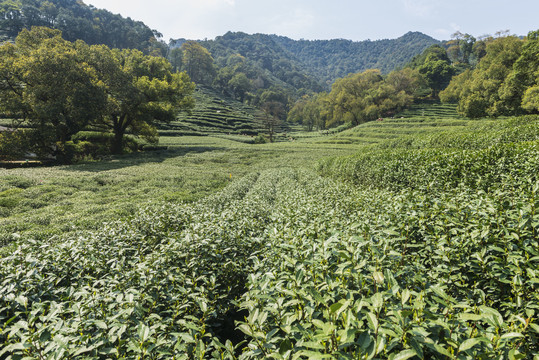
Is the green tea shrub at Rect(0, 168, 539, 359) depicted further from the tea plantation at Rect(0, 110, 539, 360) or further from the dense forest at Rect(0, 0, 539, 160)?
the dense forest at Rect(0, 0, 539, 160)

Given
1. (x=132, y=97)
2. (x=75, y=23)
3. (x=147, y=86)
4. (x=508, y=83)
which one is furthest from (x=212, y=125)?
(x=75, y=23)

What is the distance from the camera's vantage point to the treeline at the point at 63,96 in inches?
883

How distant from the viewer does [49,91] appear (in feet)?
74.3

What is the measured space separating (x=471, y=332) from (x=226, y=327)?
3.37 meters

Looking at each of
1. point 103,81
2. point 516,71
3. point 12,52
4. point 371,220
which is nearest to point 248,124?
point 103,81

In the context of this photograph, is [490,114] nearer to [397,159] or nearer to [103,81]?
[397,159]

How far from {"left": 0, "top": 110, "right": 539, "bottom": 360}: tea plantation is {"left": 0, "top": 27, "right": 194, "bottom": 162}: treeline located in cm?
1713

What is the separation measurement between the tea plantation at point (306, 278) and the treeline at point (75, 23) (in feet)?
441

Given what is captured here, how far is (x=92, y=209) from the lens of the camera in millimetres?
10523

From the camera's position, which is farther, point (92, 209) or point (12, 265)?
point (92, 209)

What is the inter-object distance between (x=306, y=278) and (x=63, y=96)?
100 feet

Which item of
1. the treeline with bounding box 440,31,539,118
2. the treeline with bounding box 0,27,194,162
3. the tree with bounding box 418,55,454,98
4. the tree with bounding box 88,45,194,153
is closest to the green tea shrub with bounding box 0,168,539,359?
the treeline with bounding box 0,27,194,162

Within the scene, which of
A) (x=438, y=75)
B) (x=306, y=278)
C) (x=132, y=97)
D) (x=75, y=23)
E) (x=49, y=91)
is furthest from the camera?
(x=75, y=23)

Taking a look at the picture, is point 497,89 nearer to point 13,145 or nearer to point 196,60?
point 13,145
